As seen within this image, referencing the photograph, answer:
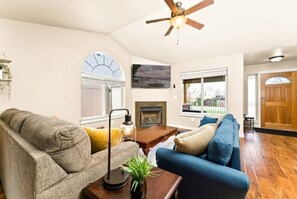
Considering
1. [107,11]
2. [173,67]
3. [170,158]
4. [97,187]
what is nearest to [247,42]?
[173,67]

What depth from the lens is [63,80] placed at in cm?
326

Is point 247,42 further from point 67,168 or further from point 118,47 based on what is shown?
point 67,168

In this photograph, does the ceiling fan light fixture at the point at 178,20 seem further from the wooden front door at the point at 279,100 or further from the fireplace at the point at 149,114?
the wooden front door at the point at 279,100

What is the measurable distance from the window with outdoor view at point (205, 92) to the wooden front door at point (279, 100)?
79.1 inches

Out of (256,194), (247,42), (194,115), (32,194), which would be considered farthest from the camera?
(194,115)

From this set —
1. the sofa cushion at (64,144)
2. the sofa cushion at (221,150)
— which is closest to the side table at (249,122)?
the sofa cushion at (221,150)

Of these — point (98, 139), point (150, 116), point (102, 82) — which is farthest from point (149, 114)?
point (98, 139)

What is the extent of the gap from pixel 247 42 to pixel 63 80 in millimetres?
4456

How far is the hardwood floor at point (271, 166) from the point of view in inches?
74.0

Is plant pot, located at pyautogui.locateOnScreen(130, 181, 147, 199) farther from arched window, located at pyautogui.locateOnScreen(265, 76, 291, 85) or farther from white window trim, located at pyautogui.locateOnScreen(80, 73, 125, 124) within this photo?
arched window, located at pyautogui.locateOnScreen(265, 76, 291, 85)

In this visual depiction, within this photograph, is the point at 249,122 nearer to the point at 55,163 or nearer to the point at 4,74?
the point at 55,163

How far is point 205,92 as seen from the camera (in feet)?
16.5

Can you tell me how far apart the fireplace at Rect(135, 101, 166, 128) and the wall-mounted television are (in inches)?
25.4

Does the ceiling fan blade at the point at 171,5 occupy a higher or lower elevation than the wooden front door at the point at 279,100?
higher
